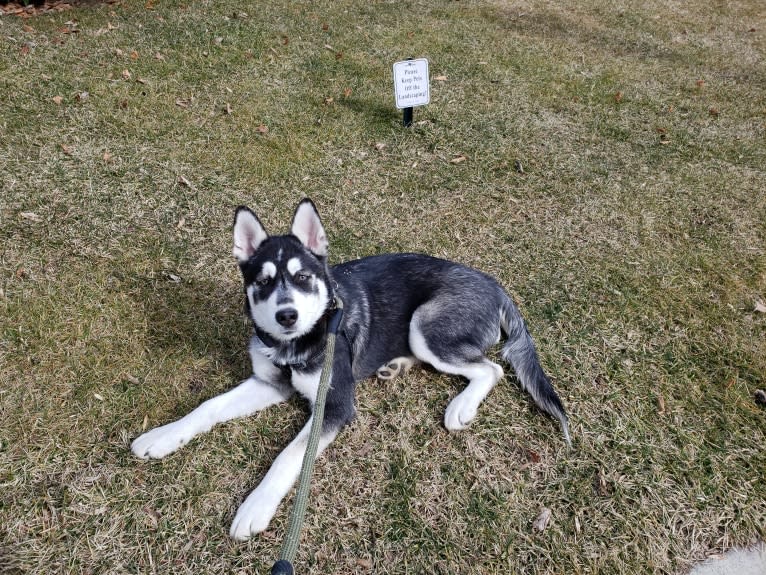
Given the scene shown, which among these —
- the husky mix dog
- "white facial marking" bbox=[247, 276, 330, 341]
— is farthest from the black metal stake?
"white facial marking" bbox=[247, 276, 330, 341]

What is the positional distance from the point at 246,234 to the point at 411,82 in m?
3.39

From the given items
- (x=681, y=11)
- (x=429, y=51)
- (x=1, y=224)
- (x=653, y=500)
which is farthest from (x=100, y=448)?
(x=681, y=11)

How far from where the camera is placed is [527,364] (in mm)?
2994

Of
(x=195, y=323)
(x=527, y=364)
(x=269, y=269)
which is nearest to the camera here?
(x=269, y=269)

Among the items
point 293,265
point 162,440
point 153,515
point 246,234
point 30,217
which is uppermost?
point 246,234

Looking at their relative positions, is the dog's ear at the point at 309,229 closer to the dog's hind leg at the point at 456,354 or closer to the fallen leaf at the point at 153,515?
the dog's hind leg at the point at 456,354

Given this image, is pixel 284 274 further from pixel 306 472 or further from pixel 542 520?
pixel 542 520

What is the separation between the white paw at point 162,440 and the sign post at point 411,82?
13.5 ft

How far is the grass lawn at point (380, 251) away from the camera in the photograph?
2469mm

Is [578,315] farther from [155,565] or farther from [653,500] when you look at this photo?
[155,565]

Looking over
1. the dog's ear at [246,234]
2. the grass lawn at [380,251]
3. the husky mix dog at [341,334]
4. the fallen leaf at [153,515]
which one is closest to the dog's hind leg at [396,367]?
the husky mix dog at [341,334]

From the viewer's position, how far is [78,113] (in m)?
5.34

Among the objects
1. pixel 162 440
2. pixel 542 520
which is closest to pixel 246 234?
pixel 162 440

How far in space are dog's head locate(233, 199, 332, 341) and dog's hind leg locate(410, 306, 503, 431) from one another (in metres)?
0.70
